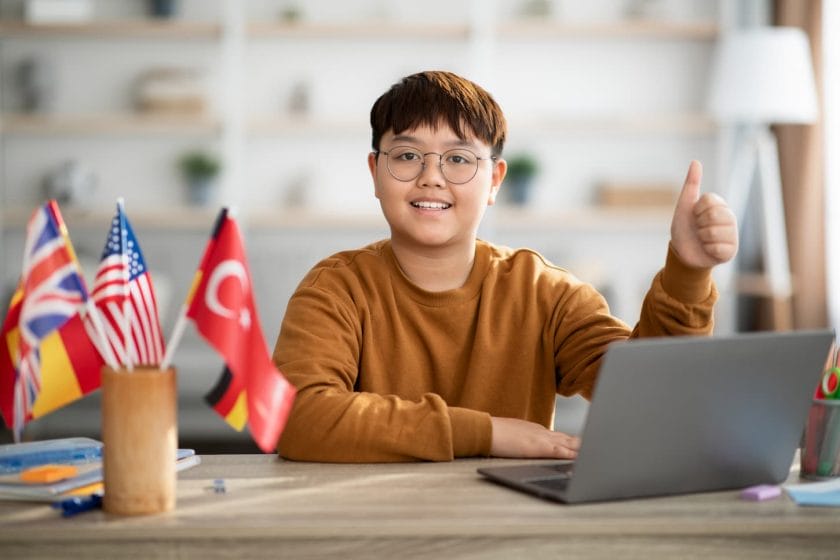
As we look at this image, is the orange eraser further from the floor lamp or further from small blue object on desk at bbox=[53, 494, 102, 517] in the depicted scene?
the floor lamp

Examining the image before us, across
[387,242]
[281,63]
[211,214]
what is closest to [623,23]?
[281,63]

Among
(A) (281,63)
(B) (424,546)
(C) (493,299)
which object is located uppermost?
(A) (281,63)

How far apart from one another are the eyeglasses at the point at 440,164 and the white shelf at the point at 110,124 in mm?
3811

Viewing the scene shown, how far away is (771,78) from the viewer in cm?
441

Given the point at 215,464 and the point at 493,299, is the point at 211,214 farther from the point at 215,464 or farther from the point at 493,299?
the point at 215,464

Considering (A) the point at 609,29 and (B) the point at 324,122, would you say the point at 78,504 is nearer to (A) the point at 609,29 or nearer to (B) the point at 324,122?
(B) the point at 324,122

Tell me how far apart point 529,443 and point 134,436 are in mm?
540

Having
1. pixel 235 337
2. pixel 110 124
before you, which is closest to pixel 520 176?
pixel 110 124

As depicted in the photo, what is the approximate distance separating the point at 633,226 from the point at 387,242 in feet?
12.5

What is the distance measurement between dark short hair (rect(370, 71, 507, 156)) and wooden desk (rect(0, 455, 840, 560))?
73 cm

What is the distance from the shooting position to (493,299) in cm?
177

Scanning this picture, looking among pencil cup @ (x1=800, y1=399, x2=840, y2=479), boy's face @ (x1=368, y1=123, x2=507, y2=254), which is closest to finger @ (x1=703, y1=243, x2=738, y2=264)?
pencil cup @ (x1=800, y1=399, x2=840, y2=479)

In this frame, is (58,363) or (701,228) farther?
(701,228)

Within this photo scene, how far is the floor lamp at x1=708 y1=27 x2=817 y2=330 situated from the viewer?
440 centimetres
